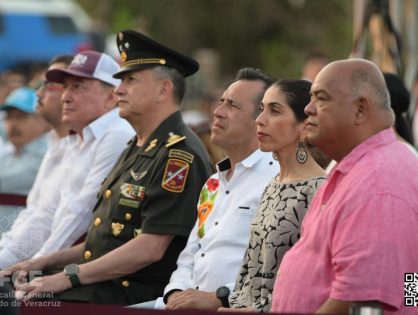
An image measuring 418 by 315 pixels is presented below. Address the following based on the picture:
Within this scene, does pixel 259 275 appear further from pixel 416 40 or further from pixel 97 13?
pixel 97 13

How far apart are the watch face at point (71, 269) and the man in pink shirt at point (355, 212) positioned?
1844 mm

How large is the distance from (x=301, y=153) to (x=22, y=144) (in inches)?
200

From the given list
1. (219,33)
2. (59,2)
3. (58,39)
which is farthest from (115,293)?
(219,33)

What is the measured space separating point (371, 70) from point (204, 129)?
12.5ft

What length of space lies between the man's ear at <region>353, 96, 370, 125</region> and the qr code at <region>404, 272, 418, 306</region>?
2.03ft

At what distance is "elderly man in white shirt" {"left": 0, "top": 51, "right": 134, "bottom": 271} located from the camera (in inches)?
289

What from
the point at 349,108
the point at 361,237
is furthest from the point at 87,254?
the point at 361,237

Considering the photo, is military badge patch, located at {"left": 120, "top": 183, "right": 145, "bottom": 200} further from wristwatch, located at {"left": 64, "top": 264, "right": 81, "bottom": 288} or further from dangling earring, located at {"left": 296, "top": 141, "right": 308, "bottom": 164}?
dangling earring, located at {"left": 296, "top": 141, "right": 308, "bottom": 164}

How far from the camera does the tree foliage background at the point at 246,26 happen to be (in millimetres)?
32625

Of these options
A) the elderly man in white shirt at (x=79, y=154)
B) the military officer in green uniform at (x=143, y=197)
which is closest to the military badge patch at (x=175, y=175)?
the military officer in green uniform at (x=143, y=197)

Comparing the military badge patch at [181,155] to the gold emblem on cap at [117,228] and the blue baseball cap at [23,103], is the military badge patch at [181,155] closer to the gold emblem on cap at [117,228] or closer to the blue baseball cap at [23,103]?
the gold emblem on cap at [117,228]

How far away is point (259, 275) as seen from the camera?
18.2 feet

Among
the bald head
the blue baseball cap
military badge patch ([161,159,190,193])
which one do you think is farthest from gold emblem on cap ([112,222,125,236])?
the blue baseball cap

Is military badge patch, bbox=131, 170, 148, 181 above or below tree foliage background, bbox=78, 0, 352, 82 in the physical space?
above
